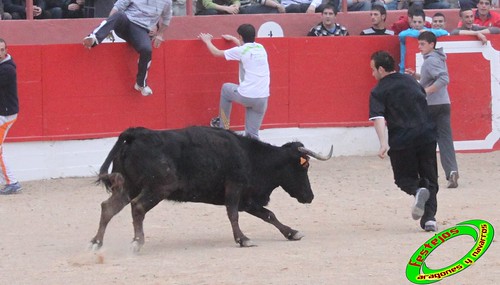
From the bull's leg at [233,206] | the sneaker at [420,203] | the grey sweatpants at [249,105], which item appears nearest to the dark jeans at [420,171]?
the sneaker at [420,203]

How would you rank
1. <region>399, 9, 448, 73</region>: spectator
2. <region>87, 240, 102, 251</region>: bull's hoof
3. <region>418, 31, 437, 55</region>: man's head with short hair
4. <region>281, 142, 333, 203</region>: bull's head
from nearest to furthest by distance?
1. <region>87, 240, 102, 251</region>: bull's hoof
2. <region>281, 142, 333, 203</region>: bull's head
3. <region>418, 31, 437, 55</region>: man's head with short hair
4. <region>399, 9, 448, 73</region>: spectator

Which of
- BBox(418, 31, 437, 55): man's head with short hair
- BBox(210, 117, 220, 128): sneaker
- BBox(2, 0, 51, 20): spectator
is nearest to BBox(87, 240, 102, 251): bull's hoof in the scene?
BBox(418, 31, 437, 55): man's head with short hair

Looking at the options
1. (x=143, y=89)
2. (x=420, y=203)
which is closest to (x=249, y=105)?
(x=143, y=89)

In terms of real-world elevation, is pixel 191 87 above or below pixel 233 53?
below

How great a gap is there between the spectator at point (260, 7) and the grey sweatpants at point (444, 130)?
3.46m

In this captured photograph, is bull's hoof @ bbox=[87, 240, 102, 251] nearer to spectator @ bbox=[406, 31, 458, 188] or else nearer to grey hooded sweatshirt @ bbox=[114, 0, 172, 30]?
spectator @ bbox=[406, 31, 458, 188]

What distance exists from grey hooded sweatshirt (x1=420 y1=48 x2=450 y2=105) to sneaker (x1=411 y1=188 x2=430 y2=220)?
237cm

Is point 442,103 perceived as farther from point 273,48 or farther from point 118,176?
point 118,176

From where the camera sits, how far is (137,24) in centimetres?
1258

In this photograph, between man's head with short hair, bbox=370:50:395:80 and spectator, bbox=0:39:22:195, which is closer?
man's head with short hair, bbox=370:50:395:80

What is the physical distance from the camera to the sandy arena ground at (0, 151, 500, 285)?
7855 millimetres

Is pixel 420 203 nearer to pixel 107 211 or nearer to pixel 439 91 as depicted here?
pixel 107 211

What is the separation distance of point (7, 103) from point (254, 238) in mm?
3338

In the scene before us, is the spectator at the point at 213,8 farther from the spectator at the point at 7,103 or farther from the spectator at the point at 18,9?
the spectator at the point at 7,103
